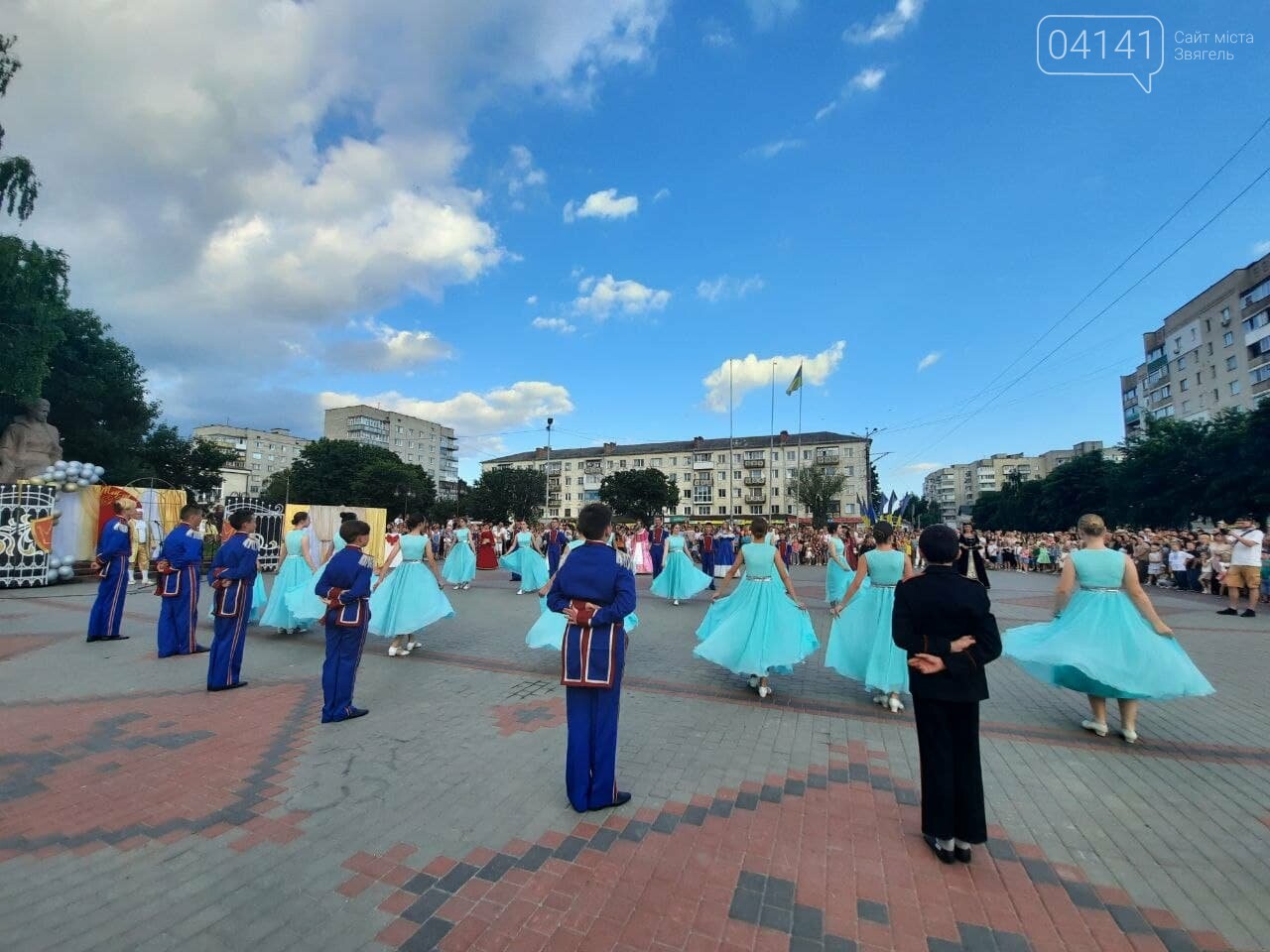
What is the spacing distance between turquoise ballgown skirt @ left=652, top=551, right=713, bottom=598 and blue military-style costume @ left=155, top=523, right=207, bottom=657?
9650 mm

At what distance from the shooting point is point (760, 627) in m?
6.66

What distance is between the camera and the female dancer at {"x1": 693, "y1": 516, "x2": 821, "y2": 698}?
6.51 metres

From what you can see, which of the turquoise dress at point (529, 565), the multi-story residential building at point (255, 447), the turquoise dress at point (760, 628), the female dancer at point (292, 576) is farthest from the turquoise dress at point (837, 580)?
the multi-story residential building at point (255, 447)

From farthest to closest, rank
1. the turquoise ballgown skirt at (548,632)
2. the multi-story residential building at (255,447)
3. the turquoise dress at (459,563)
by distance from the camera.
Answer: the multi-story residential building at (255,447)
the turquoise dress at (459,563)
the turquoise ballgown skirt at (548,632)

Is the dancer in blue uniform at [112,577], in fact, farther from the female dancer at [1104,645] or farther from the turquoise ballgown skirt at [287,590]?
the female dancer at [1104,645]

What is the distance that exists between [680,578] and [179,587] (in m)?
9.95

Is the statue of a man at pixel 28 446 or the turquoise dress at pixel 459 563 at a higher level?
the statue of a man at pixel 28 446

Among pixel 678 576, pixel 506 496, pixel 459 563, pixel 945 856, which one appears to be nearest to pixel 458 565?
pixel 459 563

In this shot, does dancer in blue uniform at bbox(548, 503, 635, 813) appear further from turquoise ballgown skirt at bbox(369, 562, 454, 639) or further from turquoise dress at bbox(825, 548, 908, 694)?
turquoise ballgown skirt at bbox(369, 562, 454, 639)

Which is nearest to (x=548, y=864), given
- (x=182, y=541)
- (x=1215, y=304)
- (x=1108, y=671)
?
(x=1108, y=671)

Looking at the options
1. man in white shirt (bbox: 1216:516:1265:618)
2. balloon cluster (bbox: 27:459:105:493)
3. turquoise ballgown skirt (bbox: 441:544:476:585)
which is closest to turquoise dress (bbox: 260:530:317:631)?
turquoise ballgown skirt (bbox: 441:544:476:585)

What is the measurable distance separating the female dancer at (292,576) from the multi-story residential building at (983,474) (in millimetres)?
133217

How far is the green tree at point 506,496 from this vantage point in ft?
250

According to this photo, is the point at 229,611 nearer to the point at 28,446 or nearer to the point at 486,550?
the point at 486,550
